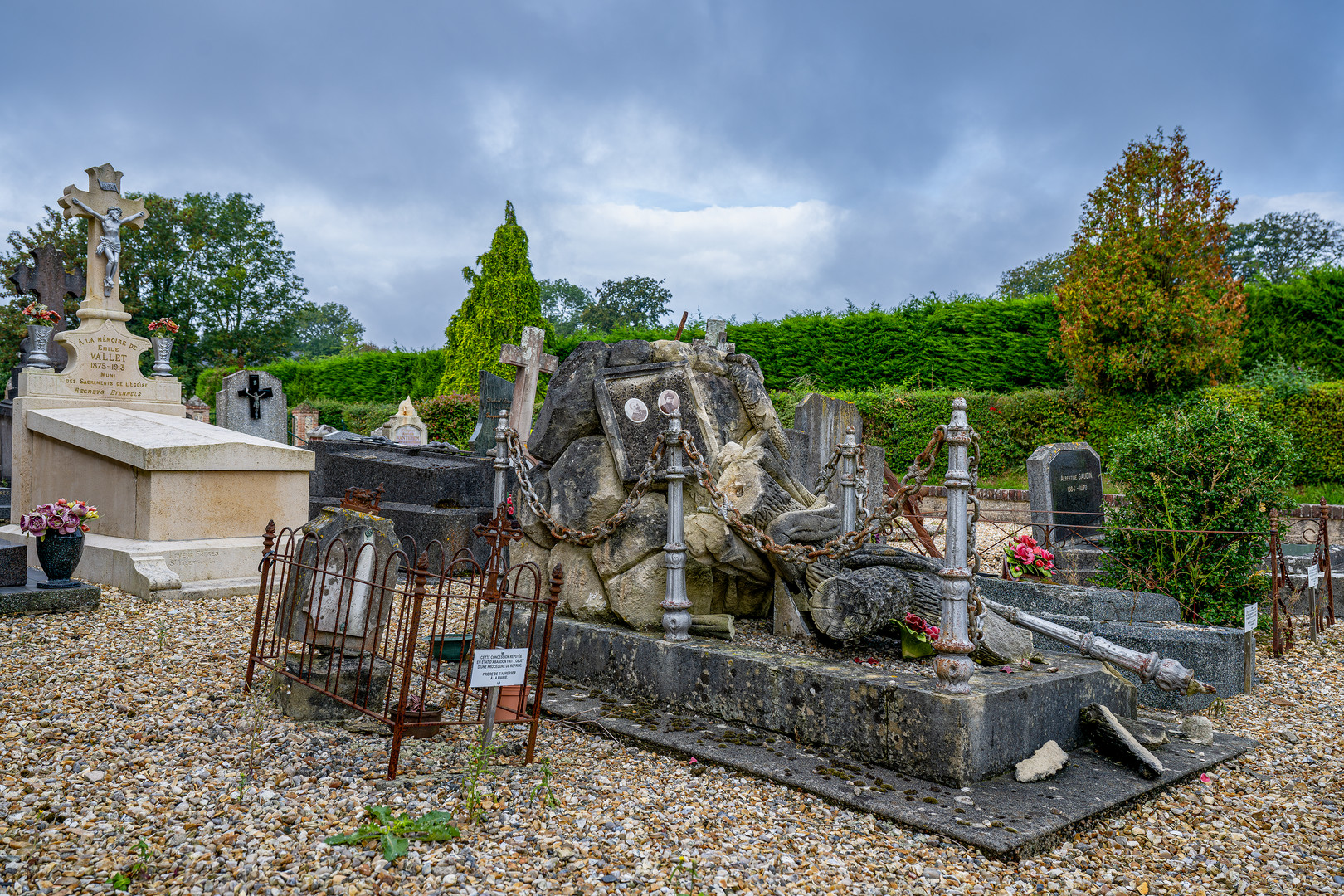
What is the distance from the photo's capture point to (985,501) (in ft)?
45.8

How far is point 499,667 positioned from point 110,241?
317 inches

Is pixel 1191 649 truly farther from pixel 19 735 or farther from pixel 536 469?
pixel 19 735

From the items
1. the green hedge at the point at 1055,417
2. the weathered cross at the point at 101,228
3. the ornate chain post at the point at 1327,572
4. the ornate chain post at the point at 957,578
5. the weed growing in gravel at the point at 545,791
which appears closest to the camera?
the weed growing in gravel at the point at 545,791

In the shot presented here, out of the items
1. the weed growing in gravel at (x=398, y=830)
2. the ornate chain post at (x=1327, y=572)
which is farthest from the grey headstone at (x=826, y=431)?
the weed growing in gravel at (x=398, y=830)

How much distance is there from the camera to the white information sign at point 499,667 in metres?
3.47

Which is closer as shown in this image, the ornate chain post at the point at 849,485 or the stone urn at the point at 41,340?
the ornate chain post at the point at 849,485

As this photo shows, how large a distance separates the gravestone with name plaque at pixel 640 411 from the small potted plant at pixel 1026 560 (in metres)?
2.75

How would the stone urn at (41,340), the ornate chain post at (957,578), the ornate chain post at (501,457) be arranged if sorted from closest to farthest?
1. the ornate chain post at (957,578)
2. the ornate chain post at (501,457)
3. the stone urn at (41,340)

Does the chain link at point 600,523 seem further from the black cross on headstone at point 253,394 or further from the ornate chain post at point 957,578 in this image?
the black cross on headstone at point 253,394

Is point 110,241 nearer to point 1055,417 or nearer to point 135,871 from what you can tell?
point 135,871

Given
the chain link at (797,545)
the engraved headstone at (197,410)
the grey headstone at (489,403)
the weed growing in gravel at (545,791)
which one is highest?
the engraved headstone at (197,410)

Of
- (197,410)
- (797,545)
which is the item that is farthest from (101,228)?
(197,410)

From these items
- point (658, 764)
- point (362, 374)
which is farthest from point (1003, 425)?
point (362, 374)

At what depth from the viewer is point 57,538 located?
6039 millimetres
